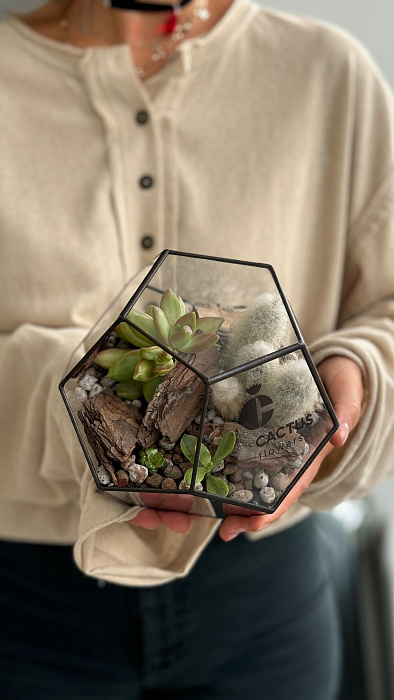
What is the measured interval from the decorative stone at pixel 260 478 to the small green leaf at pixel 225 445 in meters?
0.03

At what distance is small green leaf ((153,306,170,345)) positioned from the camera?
417 mm

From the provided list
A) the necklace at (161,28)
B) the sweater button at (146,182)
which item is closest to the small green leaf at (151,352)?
the sweater button at (146,182)

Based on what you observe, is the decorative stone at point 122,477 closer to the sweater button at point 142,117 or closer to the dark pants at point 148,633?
the dark pants at point 148,633

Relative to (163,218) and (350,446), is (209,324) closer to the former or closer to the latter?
(350,446)

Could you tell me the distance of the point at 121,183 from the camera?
28.8 inches

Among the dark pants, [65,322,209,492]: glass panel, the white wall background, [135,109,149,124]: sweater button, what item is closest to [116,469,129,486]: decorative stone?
[65,322,209,492]: glass panel

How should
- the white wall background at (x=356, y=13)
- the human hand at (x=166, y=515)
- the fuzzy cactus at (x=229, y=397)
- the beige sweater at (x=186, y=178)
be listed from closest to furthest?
the fuzzy cactus at (x=229, y=397) < the human hand at (x=166, y=515) < the beige sweater at (x=186, y=178) < the white wall background at (x=356, y=13)

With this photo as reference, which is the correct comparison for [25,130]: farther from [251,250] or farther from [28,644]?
[28,644]

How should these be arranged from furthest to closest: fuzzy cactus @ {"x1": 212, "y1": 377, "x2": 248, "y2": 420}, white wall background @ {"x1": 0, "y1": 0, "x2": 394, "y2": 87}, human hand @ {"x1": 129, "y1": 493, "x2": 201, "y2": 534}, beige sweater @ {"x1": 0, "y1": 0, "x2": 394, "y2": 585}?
white wall background @ {"x1": 0, "y1": 0, "x2": 394, "y2": 87}
beige sweater @ {"x1": 0, "y1": 0, "x2": 394, "y2": 585}
human hand @ {"x1": 129, "y1": 493, "x2": 201, "y2": 534}
fuzzy cactus @ {"x1": 212, "y1": 377, "x2": 248, "y2": 420}

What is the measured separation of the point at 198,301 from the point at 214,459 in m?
0.14

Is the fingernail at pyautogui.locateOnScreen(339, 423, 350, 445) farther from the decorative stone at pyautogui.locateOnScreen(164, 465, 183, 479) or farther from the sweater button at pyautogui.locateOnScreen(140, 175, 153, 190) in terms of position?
the sweater button at pyautogui.locateOnScreen(140, 175, 153, 190)

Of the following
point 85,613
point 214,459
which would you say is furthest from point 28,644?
point 214,459

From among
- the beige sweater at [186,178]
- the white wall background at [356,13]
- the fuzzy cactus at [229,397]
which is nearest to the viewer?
the fuzzy cactus at [229,397]

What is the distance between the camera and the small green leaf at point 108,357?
1.47ft
